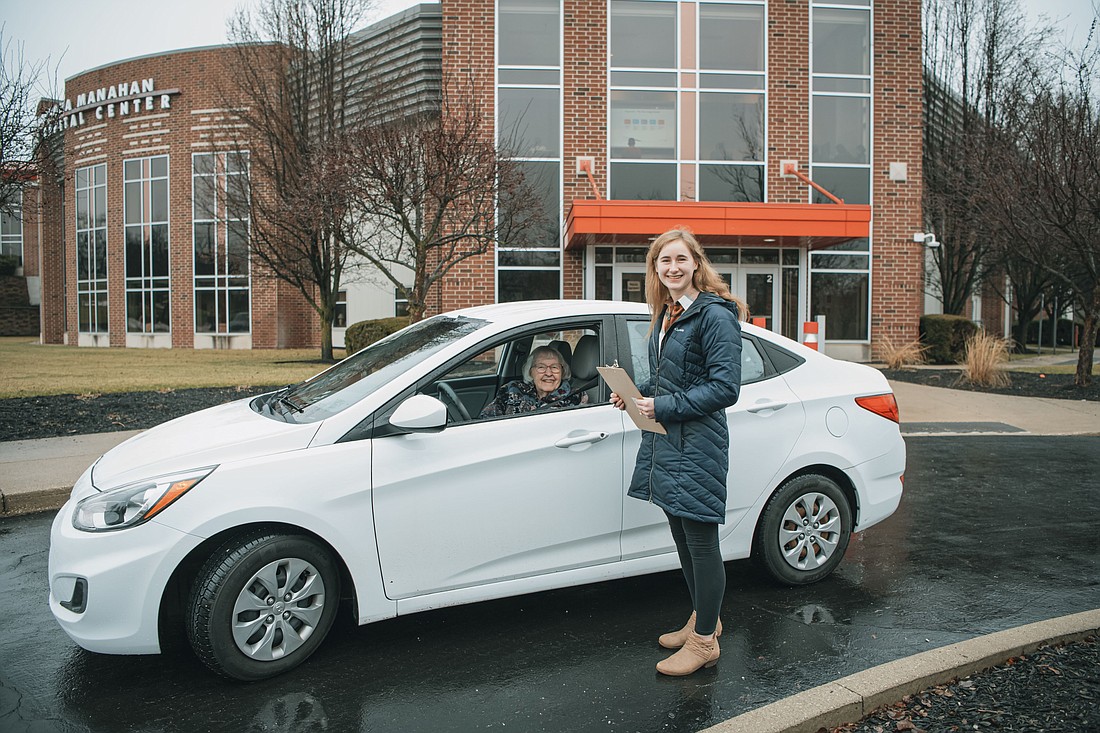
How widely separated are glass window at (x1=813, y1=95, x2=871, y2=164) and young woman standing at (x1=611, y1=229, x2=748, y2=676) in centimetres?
1843

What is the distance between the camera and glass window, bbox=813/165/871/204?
67.1ft

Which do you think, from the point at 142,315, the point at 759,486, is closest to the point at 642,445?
the point at 759,486

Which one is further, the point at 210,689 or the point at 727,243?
the point at 727,243

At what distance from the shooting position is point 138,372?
1914 centimetres

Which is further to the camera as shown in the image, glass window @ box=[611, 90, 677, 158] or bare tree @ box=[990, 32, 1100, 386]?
glass window @ box=[611, 90, 677, 158]

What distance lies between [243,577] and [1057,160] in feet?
47.3

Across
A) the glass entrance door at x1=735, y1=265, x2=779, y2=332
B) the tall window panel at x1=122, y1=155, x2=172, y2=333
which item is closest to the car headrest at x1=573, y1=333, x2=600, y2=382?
the glass entrance door at x1=735, y1=265, x2=779, y2=332

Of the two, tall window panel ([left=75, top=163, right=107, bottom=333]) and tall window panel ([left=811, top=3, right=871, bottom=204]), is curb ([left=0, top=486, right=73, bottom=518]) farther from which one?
tall window panel ([left=75, top=163, right=107, bottom=333])

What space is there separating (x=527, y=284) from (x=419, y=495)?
1622 cm

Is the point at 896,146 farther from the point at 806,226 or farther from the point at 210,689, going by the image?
the point at 210,689

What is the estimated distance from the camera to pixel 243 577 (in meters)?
3.40

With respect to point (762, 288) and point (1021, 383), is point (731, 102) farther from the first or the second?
point (1021, 383)

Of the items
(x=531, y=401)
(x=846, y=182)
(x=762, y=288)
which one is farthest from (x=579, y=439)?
(x=846, y=182)

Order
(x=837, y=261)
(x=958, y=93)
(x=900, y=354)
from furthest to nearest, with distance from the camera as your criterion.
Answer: (x=958, y=93) < (x=837, y=261) < (x=900, y=354)
